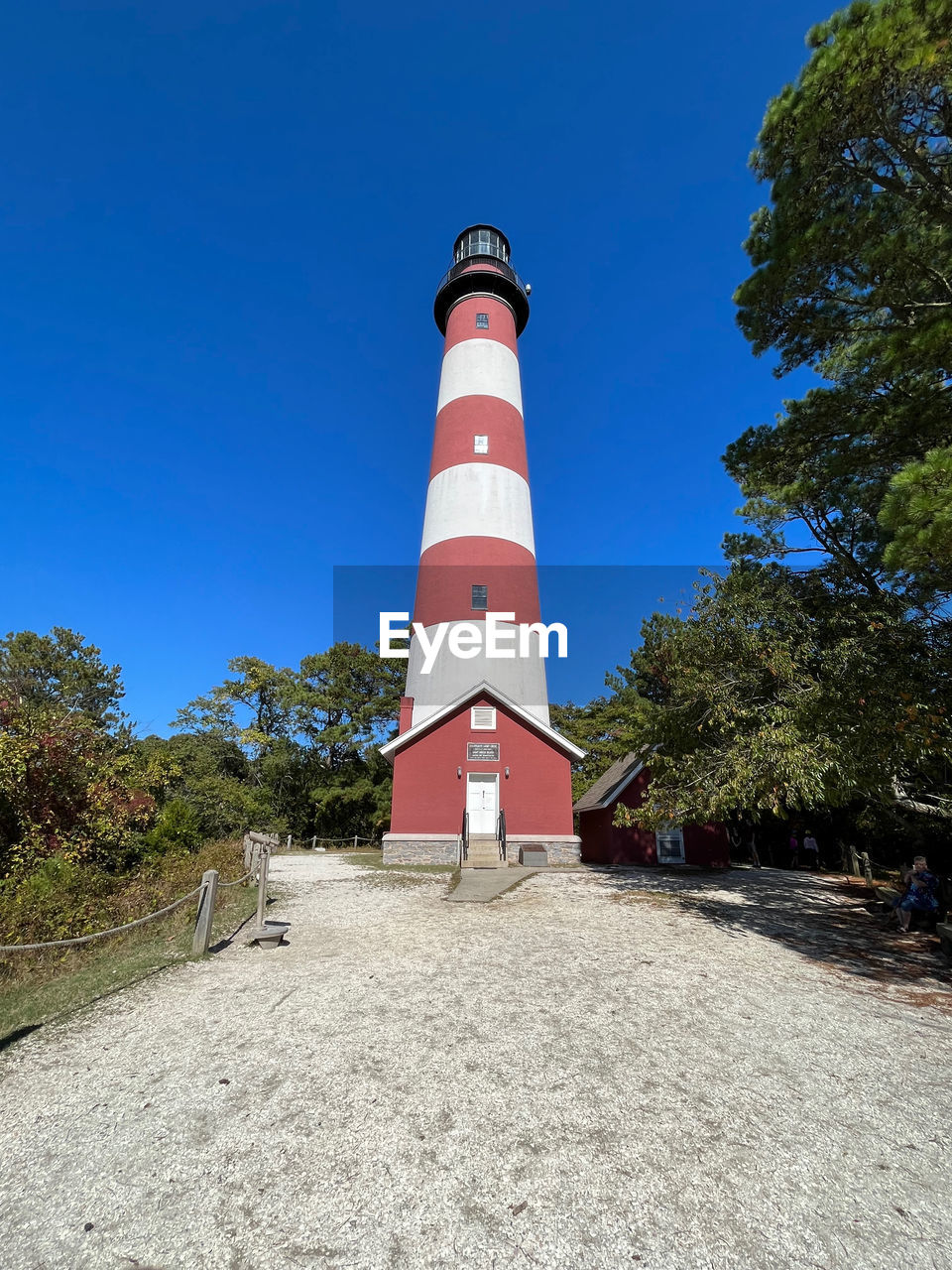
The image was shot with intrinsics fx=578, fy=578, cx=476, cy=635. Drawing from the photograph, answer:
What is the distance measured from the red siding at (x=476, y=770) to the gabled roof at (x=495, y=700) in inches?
6.6

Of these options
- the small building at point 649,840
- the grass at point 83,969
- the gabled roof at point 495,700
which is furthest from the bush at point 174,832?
the small building at point 649,840

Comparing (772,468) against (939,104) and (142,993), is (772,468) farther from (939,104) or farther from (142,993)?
(142,993)

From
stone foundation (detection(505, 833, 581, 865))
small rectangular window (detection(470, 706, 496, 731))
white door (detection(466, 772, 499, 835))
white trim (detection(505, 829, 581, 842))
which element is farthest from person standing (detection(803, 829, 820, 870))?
small rectangular window (detection(470, 706, 496, 731))

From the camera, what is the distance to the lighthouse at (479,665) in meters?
17.4

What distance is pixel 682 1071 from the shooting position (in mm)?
4328

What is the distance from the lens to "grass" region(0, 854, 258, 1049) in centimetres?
558

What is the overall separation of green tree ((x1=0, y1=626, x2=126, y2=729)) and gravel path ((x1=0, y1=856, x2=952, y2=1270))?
31079 mm

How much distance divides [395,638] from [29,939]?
84.9 feet

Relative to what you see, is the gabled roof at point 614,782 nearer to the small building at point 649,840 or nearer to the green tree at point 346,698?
the small building at point 649,840

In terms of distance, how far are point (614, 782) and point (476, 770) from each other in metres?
5.13

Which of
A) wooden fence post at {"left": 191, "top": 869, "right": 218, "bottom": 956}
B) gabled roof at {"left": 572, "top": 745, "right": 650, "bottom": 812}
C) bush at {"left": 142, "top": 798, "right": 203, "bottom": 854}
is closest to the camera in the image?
wooden fence post at {"left": 191, "top": 869, "right": 218, "bottom": 956}

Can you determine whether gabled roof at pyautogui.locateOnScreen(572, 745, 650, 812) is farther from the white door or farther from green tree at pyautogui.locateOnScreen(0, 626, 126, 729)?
green tree at pyautogui.locateOnScreen(0, 626, 126, 729)

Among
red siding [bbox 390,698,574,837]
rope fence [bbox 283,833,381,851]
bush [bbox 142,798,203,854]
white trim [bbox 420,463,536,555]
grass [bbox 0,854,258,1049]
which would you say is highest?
white trim [bbox 420,463,536,555]

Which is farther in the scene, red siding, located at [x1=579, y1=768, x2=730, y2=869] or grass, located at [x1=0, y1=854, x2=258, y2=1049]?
red siding, located at [x1=579, y1=768, x2=730, y2=869]
